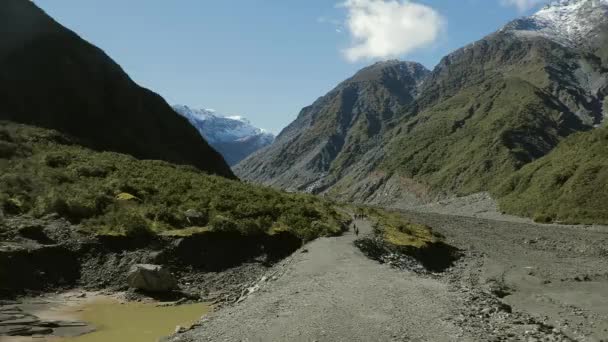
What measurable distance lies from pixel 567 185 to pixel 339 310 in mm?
90705

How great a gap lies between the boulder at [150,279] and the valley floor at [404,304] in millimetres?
5869

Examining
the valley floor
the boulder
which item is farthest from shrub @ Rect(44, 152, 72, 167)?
the valley floor

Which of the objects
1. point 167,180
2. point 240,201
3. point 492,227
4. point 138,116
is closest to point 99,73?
point 138,116

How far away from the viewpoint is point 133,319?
25.0m

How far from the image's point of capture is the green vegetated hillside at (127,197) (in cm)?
3700

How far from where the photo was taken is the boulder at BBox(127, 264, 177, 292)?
2933cm

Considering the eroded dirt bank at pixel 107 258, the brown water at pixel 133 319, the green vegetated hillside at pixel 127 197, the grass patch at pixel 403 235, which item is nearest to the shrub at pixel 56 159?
the green vegetated hillside at pixel 127 197

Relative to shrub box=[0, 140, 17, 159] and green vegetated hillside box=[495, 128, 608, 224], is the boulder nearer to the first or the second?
shrub box=[0, 140, 17, 159]

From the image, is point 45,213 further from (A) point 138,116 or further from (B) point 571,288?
(A) point 138,116

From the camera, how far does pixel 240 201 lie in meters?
47.2

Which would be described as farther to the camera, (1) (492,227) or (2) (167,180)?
(1) (492,227)

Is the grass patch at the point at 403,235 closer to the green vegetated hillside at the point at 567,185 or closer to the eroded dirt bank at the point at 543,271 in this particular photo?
the eroded dirt bank at the point at 543,271

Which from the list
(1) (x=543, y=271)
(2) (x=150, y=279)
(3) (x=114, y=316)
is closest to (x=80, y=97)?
(2) (x=150, y=279)

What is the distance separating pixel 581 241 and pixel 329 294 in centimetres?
5104
